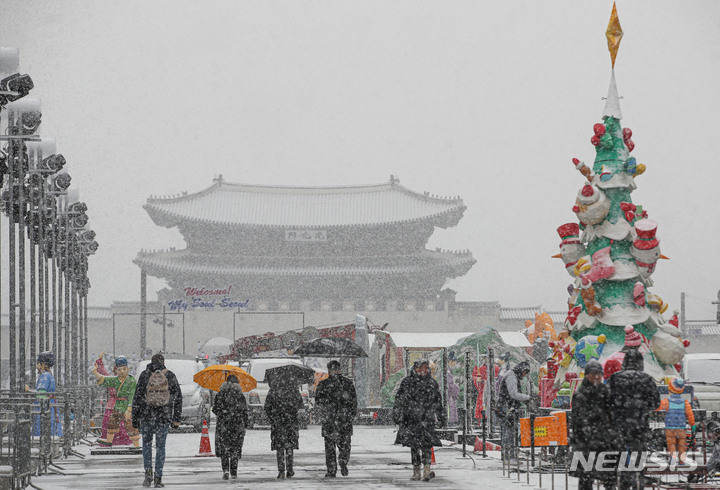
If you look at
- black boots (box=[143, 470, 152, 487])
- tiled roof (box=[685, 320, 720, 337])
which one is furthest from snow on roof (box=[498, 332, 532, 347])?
tiled roof (box=[685, 320, 720, 337])

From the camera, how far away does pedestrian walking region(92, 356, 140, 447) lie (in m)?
18.8

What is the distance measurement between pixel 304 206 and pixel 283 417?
53193 millimetres

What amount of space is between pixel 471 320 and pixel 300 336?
33.3 m

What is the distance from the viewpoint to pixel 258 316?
6134 centimetres

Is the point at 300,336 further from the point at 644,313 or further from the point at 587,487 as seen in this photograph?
the point at 587,487

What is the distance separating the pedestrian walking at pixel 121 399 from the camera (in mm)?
18797

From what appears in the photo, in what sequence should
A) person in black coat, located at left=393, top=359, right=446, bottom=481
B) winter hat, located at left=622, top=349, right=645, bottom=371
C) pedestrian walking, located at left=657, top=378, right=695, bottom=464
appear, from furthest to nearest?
person in black coat, located at left=393, top=359, right=446, bottom=481, pedestrian walking, located at left=657, top=378, right=695, bottom=464, winter hat, located at left=622, top=349, right=645, bottom=371

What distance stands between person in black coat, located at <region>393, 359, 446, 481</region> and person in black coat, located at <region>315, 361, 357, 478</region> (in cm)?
75

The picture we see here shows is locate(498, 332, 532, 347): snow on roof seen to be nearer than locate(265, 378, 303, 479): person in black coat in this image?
No

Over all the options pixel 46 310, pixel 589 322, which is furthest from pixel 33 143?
pixel 589 322

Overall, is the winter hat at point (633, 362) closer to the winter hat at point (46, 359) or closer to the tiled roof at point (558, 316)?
the winter hat at point (46, 359)

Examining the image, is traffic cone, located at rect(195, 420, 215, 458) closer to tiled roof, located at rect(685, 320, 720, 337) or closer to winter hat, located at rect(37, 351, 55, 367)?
winter hat, located at rect(37, 351, 55, 367)

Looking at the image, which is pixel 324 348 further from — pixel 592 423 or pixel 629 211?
pixel 592 423

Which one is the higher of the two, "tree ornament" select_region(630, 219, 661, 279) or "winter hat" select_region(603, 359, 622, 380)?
"tree ornament" select_region(630, 219, 661, 279)
